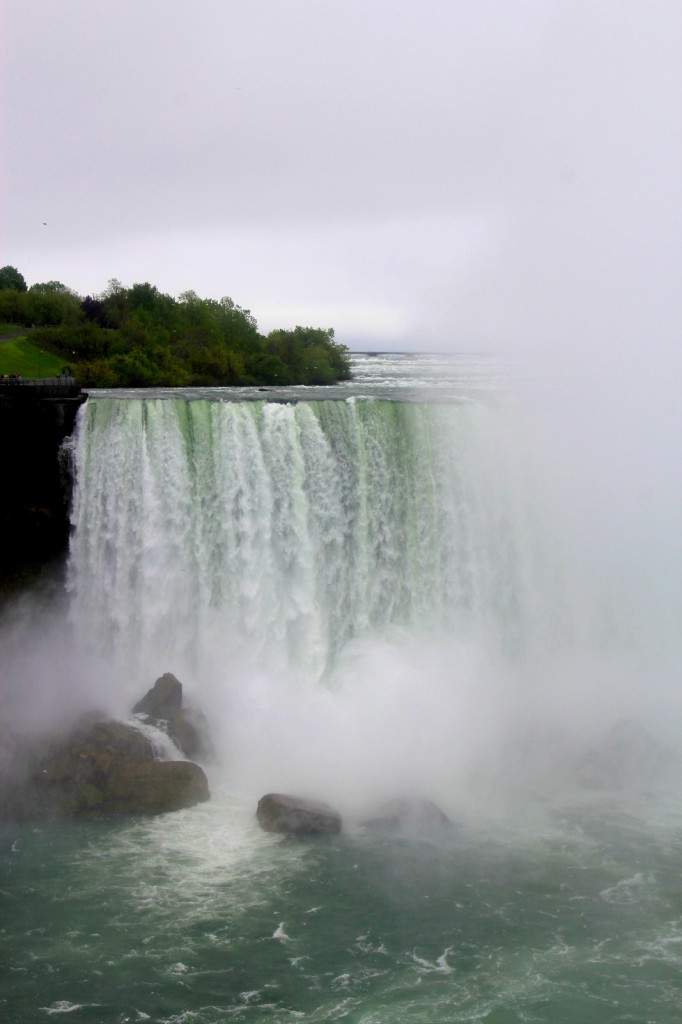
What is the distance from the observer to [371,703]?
18.2 metres

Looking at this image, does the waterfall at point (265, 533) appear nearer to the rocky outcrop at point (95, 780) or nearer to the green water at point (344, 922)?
the rocky outcrop at point (95, 780)

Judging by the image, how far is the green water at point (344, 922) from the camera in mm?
10750

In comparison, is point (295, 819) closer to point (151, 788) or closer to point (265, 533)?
point (151, 788)

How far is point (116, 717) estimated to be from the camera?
56.5 feet

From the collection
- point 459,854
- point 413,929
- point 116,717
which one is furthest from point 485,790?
point 116,717

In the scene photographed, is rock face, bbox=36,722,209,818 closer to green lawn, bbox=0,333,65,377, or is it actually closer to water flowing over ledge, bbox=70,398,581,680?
water flowing over ledge, bbox=70,398,581,680

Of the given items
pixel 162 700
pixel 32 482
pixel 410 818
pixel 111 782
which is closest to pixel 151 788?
pixel 111 782

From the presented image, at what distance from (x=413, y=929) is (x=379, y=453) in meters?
10.0

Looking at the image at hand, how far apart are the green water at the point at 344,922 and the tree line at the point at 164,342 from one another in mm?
24196

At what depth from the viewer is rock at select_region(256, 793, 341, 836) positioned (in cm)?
1454

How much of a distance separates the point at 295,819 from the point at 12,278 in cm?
6422

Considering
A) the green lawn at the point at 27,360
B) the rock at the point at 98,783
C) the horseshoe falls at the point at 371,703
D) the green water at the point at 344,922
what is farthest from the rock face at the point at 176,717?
the green lawn at the point at 27,360

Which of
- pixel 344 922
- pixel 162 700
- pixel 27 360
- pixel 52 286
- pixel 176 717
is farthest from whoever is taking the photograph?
pixel 52 286

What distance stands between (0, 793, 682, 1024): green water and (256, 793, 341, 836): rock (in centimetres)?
23
